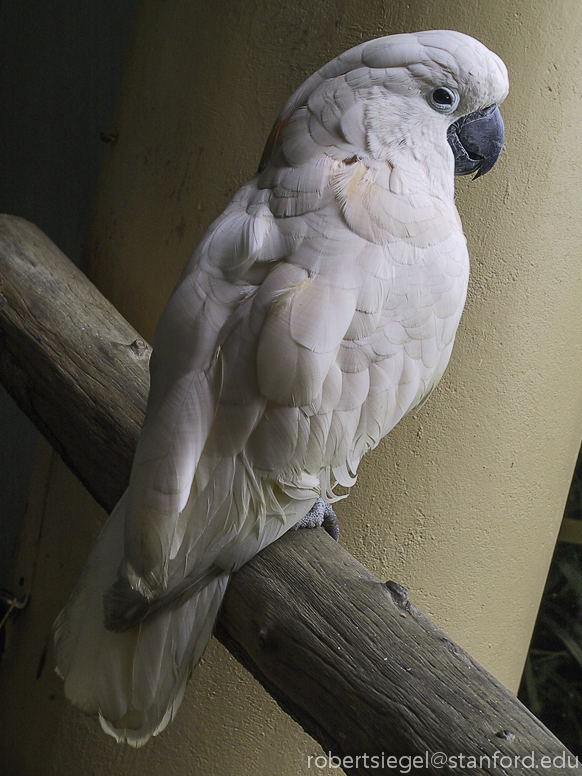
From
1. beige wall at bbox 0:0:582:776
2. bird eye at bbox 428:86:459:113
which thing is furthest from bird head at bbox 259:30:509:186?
beige wall at bbox 0:0:582:776

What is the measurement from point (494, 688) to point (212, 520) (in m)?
0.50

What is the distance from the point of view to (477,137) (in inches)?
51.2

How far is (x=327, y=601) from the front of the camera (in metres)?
1.12

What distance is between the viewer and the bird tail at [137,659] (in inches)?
46.0

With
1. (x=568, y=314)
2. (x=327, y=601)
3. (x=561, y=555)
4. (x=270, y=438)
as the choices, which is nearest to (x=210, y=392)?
(x=270, y=438)

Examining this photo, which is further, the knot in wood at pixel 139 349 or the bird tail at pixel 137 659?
the knot in wood at pixel 139 349

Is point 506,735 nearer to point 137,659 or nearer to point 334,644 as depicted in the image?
point 334,644

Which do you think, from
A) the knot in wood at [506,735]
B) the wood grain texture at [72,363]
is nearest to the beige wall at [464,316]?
the wood grain texture at [72,363]

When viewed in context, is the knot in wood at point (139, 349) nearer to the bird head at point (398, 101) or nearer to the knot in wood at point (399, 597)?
the bird head at point (398, 101)

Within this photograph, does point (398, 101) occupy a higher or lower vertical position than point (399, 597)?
higher

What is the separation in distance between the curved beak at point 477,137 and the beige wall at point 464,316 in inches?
13.2

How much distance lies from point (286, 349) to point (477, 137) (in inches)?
24.4

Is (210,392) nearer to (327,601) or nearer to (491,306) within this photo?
(327,601)

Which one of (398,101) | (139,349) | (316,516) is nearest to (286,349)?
(316,516)
